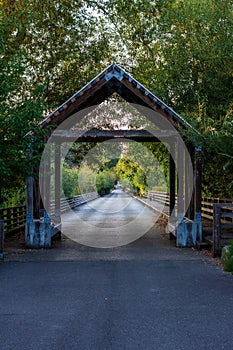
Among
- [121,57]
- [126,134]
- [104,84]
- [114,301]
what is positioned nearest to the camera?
[114,301]

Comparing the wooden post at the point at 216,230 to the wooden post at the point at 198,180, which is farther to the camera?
the wooden post at the point at 198,180

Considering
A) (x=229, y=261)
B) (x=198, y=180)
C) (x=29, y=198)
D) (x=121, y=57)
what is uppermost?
(x=121, y=57)

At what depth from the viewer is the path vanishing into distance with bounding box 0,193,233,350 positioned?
5066 millimetres

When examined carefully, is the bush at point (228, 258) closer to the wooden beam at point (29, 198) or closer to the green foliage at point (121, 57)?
the green foliage at point (121, 57)

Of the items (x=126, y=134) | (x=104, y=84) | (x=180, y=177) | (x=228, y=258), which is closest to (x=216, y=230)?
(x=228, y=258)

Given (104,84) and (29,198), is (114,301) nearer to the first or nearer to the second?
(29,198)

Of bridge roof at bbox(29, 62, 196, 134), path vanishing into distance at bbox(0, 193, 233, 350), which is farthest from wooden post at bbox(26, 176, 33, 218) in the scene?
bridge roof at bbox(29, 62, 196, 134)

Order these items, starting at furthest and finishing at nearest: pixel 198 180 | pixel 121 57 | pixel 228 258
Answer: pixel 121 57
pixel 198 180
pixel 228 258

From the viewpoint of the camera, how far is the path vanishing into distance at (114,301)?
507cm

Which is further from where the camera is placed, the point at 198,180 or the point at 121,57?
the point at 121,57

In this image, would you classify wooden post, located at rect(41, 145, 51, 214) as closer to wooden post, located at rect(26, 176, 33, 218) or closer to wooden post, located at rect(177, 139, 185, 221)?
wooden post, located at rect(26, 176, 33, 218)

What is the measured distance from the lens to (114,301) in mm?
6867

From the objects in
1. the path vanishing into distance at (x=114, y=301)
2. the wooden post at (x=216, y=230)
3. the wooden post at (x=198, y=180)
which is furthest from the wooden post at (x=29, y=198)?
the wooden post at (x=216, y=230)

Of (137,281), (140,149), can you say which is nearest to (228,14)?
(137,281)
